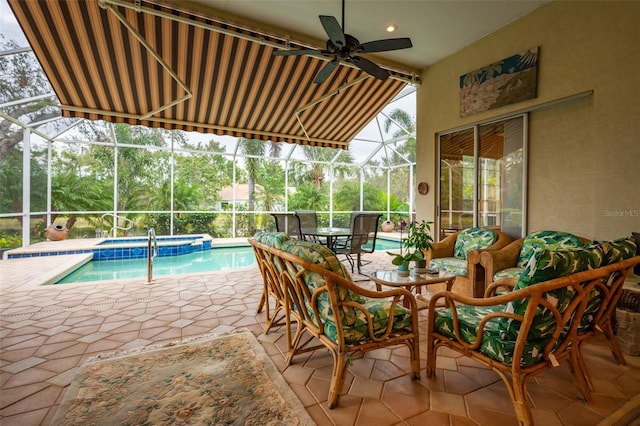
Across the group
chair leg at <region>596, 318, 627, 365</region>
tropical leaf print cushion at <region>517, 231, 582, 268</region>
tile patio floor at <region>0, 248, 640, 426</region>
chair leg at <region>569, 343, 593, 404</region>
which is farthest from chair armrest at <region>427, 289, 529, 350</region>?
tropical leaf print cushion at <region>517, 231, 582, 268</region>

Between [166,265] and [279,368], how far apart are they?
5479mm

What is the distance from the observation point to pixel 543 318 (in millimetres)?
1544

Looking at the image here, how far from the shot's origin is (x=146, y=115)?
15.5 ft

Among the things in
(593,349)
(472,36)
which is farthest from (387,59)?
(593,349)

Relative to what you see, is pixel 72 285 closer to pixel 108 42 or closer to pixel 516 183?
pixel 108 42

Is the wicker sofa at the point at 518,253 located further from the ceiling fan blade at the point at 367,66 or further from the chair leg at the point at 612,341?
the ceiling fan blade at the point at 367,66

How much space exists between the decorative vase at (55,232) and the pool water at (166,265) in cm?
208

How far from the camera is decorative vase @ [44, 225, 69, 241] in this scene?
7.71 meters

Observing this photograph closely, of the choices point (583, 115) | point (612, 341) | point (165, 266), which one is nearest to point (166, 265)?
point (165, 266)

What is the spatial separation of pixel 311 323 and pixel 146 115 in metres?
4.46

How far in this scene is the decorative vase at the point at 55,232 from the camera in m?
7.71

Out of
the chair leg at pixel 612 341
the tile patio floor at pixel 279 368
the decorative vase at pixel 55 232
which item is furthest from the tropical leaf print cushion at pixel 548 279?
the decorative vase at pixel 55 232

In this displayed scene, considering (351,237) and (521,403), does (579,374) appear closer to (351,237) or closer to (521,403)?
(521,403)

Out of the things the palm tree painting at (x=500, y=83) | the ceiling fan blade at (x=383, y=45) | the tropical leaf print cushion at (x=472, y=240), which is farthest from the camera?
the tropical leaf print cushion at (x=472, y=240)
